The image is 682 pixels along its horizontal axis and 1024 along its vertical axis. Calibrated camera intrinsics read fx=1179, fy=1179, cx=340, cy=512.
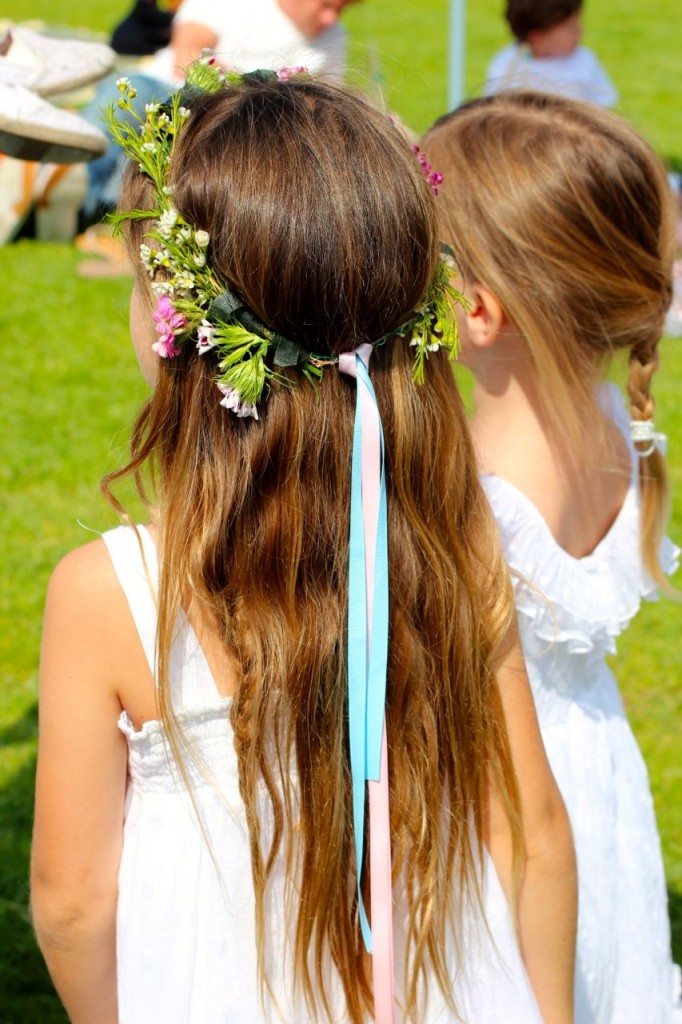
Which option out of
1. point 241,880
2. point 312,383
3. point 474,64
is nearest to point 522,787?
point 241,880

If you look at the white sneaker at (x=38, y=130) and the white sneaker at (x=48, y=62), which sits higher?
the white sneaker at (x=48, y=62)

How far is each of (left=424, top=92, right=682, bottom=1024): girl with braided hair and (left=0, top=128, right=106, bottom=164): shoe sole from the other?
624mm

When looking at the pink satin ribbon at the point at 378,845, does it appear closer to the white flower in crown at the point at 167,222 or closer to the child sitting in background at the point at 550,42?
the white flower in crown at the point at 167,222

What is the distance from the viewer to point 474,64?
40.1 feet

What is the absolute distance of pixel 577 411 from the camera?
6.82ft

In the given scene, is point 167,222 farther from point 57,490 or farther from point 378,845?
point 57,490

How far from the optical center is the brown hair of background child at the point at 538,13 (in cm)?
662

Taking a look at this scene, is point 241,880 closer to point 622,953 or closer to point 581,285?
point 622,953

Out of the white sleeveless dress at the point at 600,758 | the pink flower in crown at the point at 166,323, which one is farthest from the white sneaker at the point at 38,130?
the white sleeveless dress at the point at 600,758

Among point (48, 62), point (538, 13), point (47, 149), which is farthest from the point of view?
point (538, 13)

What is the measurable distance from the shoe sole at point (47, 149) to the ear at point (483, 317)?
67cm

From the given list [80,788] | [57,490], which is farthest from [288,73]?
[57,490]

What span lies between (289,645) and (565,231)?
0.98m

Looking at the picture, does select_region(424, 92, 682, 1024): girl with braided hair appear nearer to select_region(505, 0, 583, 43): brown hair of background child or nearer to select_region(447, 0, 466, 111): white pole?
select_region(447, 0, 466, 111): white pole
